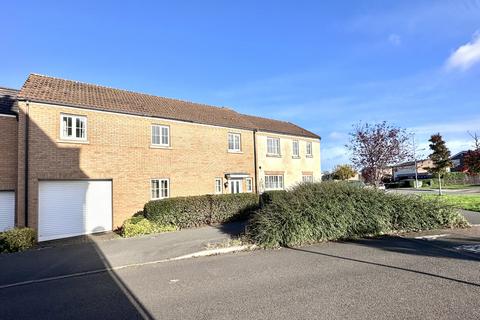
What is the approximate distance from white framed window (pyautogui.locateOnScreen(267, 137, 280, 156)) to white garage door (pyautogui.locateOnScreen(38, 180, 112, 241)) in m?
11.9

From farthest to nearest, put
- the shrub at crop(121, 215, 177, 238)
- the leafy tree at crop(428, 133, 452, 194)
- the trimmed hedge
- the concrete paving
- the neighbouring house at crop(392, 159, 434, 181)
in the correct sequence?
the neighbouring house at crop(392, 159, 434, 181)
the leafy tree at crop(428, 133, 452, 194)
the trimmed hedge
the shrub at crop(121, 215, 177, 238)
the concrete paving

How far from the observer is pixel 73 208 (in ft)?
45.3

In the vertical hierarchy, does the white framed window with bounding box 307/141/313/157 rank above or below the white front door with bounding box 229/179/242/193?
above

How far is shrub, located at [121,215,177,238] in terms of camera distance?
12.4 meters

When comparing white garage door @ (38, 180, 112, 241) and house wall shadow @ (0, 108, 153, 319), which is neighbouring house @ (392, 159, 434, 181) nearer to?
white garage door @ (38, 180, 112, 241)

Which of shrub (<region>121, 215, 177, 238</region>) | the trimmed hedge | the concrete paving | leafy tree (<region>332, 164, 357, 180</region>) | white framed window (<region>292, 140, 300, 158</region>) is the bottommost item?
the concrete paving

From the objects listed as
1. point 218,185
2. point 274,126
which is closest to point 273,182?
point 274,126

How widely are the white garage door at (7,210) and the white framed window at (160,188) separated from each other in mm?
5848

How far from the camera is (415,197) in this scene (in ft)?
39.8

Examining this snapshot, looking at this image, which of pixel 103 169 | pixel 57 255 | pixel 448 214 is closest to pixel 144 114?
pixel 103 169

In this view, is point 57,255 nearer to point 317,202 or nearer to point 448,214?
point 317,202

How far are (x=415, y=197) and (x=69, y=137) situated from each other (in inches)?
569

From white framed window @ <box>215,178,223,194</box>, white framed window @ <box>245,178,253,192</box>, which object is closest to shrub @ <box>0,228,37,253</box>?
white framed window @ <box>215,178,223,194</box>

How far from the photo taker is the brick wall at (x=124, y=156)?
42.4 feet
